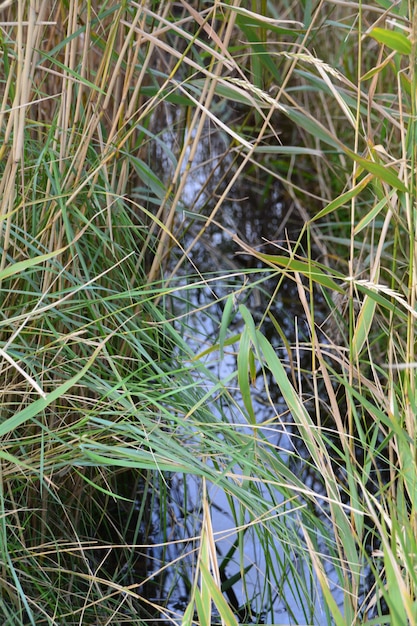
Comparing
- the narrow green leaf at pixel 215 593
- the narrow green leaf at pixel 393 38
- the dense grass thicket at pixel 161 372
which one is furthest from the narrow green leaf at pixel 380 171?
the narrow green leaf at pixel 215 593

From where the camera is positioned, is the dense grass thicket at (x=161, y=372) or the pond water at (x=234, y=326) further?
the pond water at (x=234, y=326)

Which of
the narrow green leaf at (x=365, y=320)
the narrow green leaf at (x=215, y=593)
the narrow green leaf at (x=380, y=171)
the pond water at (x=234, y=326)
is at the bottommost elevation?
the pond water at (x=234, y=326)

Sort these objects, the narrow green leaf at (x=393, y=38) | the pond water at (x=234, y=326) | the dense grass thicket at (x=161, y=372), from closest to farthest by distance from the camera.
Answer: the narrow green leaf at (x=393, y=38), the dense grass thicket at (x=161, y=372), the pond water at (x=234, y=326)

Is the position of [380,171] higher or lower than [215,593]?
higher

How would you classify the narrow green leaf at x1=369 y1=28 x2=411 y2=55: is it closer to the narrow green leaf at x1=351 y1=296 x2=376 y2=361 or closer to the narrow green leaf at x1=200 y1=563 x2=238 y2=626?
the narrow green leaf at x1=351 y1=296 x2=376 y2=361

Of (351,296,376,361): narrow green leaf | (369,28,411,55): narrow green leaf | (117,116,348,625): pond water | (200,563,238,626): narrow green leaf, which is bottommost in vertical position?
(117,116,348,625): pond water

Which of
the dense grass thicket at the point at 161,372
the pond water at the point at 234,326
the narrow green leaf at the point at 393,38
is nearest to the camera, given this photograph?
the narrow green leaf at the point at 393,38

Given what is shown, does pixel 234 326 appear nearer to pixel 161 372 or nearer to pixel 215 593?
pixel 161 372

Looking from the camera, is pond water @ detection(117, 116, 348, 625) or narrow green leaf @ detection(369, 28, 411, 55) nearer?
narrow green leaf @ detection(369, 28, 411, 55)

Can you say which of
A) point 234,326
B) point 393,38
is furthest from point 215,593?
point 234,326

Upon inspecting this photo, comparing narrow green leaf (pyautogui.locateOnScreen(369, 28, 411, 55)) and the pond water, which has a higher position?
narrow green leaf (pyautogui.locateOnScreen(369, 28, 411, 55))

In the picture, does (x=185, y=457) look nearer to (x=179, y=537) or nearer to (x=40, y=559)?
(x=40, y=559)

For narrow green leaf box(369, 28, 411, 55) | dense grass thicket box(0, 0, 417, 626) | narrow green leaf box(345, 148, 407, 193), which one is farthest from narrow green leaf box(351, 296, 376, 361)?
narrow green leaf box(369, 28, 411, 55)

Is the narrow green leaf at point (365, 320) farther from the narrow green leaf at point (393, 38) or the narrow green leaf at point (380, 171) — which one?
the narrow green leaf at point (393, 38)
